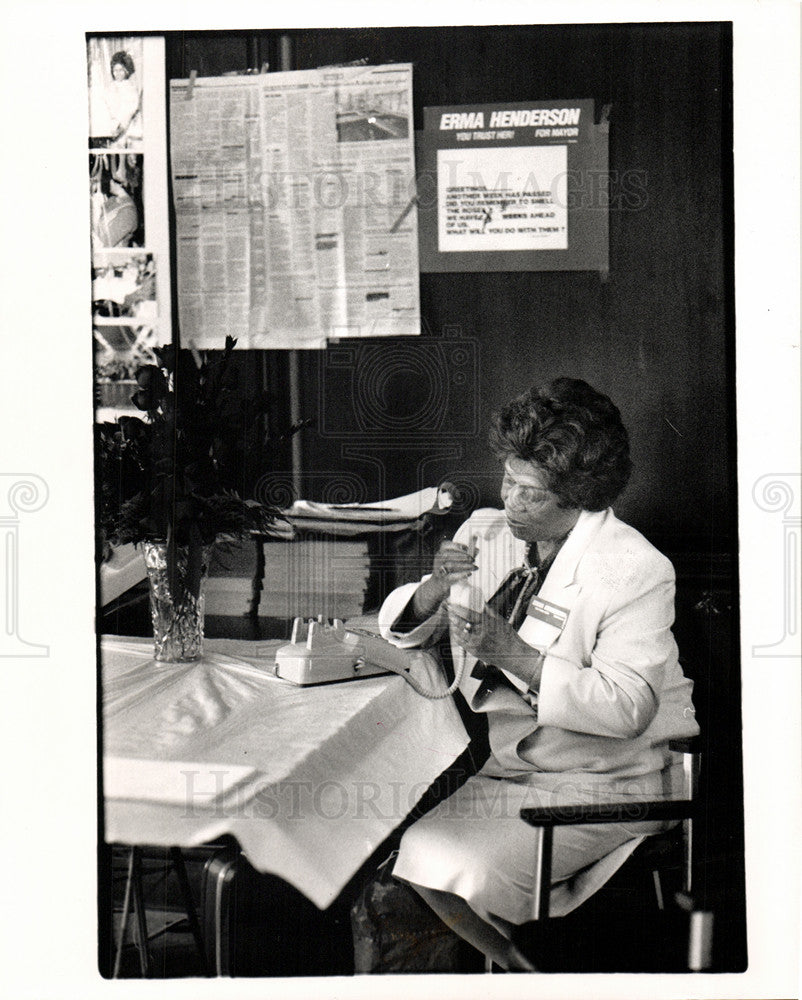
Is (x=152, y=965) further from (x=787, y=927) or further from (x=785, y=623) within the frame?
(x=785, y=623)

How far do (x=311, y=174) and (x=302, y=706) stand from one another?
2.75 ft

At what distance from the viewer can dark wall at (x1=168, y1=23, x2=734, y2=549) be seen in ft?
5.02

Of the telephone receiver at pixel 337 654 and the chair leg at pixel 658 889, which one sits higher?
the telephone receiver at pixel 337 654

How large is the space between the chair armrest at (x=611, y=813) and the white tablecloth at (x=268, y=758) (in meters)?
0.16

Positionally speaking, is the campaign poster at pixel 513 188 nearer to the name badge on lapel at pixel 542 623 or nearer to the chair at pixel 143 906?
the name badge on lapel at pixel 542 623

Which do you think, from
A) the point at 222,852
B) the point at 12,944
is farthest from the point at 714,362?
the point at 12,944

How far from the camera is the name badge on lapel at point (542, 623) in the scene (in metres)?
1.51

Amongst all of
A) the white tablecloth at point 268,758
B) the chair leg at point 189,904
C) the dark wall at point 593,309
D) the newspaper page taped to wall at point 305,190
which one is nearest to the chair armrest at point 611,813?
the white tablecloth at point 268,758

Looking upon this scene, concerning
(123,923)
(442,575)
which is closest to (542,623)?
(442,575)

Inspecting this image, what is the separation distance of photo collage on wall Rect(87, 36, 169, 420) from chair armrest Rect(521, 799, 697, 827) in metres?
0.91

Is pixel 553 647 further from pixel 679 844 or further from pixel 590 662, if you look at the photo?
pixel 679 844

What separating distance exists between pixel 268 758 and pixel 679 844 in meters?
0.66

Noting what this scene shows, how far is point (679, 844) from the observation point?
1.53 meters

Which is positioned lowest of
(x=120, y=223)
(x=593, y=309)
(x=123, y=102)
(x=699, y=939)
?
(x=699, y=939)
